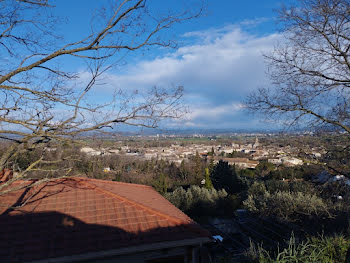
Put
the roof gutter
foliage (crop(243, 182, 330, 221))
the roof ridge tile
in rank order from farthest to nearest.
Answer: foliage (crop(243, 182, 330, 221)) < the roof ridge tile < the roof gutter

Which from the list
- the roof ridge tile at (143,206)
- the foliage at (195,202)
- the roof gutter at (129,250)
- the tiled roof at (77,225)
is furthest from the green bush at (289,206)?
the tiled roof at (77,225)

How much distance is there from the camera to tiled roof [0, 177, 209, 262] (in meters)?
4.28

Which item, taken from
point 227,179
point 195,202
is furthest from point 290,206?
point 227,179

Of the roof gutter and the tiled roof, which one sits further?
the tiled roof

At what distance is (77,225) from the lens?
489 centimetres

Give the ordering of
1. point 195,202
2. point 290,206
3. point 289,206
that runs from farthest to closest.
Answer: point 195,202
point 289,206
point 290,206

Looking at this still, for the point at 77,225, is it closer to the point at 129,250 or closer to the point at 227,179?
the point at 129,250

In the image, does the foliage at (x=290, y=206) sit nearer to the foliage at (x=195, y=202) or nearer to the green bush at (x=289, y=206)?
the green bush at (x=289, y=206)

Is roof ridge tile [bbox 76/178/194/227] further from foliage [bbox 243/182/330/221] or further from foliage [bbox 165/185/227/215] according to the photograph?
foliage [bbox 165/185/227/215]

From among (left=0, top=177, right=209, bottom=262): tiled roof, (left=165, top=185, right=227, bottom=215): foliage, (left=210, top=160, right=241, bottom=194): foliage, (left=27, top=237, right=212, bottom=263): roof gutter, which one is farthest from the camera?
Answer: (left=210, top=160, right=241, bottom=194): foliage

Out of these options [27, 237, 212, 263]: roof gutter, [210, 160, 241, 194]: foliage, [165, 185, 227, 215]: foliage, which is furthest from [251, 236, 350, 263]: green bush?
[210, 160, 241, 194]: foliage

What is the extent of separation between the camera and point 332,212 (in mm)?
12266

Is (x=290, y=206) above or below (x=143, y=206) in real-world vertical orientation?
below

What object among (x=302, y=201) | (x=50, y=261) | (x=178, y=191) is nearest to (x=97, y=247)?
(x=50, y=261)
